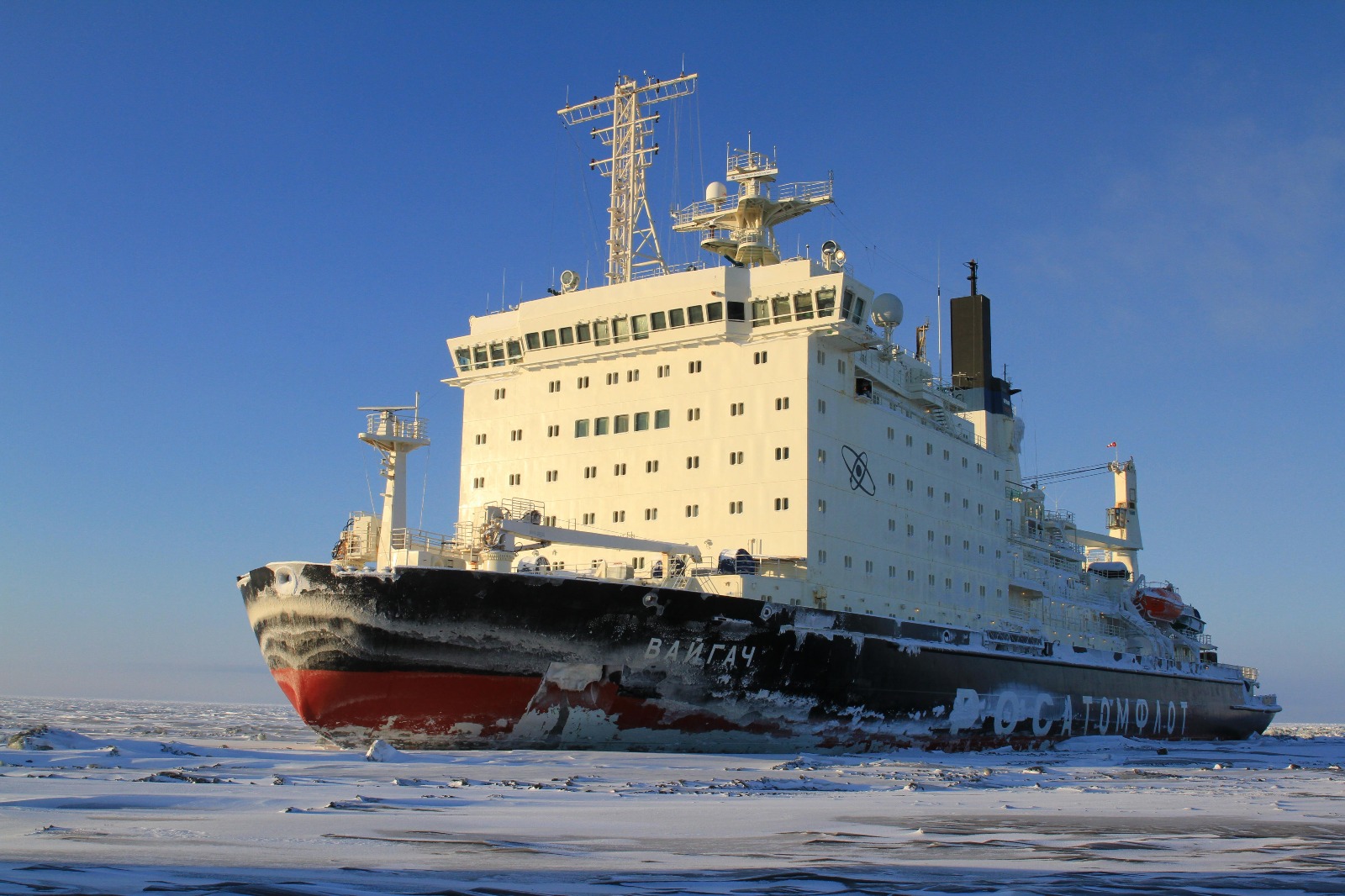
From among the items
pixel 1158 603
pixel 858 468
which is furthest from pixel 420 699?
pixel 1158 603

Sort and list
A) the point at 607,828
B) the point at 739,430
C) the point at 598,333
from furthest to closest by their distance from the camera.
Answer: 1. the point at 598,333
2. the point at 739,430
3. the point at 607,828

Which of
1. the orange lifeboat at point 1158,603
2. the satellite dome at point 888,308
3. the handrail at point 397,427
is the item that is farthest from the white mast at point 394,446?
the orange lifeboat at point 1158,603

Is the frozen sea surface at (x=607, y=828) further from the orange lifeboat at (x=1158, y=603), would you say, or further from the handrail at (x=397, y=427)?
the orange lifeboat at (x=1158, y=603)

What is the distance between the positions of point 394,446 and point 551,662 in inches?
223

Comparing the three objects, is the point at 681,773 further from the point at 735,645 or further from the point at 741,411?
the point at 741,411

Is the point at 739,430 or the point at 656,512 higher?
the point at 739,430

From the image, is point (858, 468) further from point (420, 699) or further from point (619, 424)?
point (420, 699)

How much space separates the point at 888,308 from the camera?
27.1 meters

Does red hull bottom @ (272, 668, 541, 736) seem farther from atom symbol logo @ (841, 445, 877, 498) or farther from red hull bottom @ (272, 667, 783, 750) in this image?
atom symbol logo @ (841, 445, 877, 498)

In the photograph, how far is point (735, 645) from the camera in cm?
1967

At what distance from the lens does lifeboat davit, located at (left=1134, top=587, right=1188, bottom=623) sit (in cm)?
4028

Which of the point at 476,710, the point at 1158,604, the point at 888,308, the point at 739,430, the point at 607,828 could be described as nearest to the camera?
the point at 607,828

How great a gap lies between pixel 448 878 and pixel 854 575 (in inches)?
698

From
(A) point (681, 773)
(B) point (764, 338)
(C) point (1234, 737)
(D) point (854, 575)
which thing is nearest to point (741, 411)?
(B) point (764, 338)
